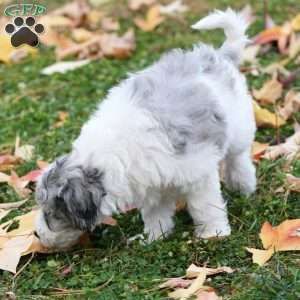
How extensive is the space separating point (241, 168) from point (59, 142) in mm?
1837

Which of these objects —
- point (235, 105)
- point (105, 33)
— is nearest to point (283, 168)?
point (235, 105)

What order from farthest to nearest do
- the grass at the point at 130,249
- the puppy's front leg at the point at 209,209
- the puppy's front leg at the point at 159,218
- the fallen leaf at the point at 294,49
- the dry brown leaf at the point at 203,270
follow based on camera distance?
the fallen leaf at the point at 294,49 → the puppy's front leg at the point at 159,218 → the puppy's front leg at the point at 209,209 → the dry brown leaf at the point at 203,270 → the grass at the point at 130,249

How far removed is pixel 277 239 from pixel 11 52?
5.32 meters

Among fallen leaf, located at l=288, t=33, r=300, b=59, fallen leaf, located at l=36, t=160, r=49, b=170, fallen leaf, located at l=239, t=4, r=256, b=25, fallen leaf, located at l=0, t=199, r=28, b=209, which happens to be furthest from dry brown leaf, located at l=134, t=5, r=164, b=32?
fallen leaf, located at l=0, t=199, r=28, b=209

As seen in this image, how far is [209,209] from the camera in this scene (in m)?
4.70

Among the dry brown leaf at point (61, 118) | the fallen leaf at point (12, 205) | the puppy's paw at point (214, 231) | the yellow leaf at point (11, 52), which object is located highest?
the yellow leaf at point (11, 52)

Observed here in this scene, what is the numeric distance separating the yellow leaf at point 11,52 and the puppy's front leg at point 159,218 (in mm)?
4120

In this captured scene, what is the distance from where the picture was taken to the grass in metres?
4.07

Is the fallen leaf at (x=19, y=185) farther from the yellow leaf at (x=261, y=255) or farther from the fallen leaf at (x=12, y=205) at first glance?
the yellow leaf at (x=261, y=255)

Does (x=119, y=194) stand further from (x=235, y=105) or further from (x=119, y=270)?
(x=235, y=105)

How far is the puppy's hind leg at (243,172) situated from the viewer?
534cm

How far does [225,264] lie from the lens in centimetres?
436

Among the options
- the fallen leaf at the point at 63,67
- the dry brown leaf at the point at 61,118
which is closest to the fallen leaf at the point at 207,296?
the dry brown leaf at the point at 61,118

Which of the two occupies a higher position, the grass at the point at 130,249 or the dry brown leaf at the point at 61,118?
the dry brown leaf at the point at 61,118
